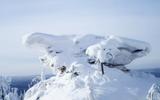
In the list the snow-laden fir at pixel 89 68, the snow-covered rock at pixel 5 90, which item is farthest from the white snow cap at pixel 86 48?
the snow-covered rock at pixel 5 90

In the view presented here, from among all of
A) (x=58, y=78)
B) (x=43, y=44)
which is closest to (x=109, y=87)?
(x=58, y=78)

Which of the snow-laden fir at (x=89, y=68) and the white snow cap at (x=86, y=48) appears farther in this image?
the white snow cap at (x=86, y=48)

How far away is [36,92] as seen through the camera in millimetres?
46562

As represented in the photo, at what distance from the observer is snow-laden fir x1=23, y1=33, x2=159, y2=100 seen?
42.5 metres

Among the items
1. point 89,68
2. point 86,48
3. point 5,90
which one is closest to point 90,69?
point 89,68

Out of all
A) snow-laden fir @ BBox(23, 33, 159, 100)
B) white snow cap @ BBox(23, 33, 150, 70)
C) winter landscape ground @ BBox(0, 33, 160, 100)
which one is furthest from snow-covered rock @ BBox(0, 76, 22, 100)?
white snow cap @ BBox(23, 33, 150, 70)

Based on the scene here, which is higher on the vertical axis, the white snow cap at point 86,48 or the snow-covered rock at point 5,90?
the white snow cap at point 86,48

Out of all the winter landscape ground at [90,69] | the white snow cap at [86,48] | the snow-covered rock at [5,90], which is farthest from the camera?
the snow-covered rock at [5,90]

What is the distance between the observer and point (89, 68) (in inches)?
1800

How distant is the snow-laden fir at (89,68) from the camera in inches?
1674

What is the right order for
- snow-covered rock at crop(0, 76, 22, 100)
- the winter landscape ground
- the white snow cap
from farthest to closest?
snow-covered rock at crop(0, 76, 22, 100) < the white snow cap < the winter landscape ground

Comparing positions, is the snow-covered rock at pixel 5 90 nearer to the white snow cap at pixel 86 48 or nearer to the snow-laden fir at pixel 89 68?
the snow-laden fir at pixel 89 68

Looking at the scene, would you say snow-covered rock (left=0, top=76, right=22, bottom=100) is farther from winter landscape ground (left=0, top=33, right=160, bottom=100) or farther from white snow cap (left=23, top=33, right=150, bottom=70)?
white snow cap (left=23, top=33, right=150, bottom=70)

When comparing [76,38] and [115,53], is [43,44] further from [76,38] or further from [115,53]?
[115,53]
